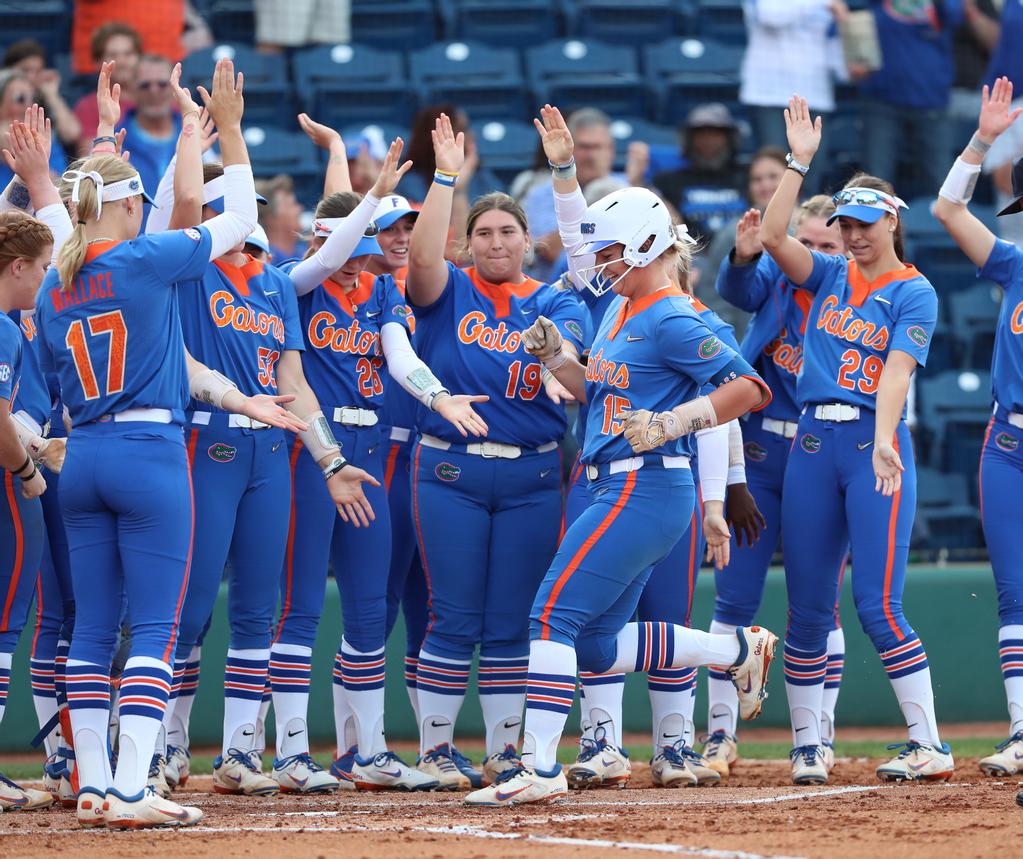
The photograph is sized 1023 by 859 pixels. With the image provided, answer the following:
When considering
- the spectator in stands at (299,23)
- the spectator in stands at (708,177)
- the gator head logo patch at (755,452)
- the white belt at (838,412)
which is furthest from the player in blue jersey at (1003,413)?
the spectator in stands at (299,23)

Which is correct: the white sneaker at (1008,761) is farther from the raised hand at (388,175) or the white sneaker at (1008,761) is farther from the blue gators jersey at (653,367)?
the raised hand at (388,175)

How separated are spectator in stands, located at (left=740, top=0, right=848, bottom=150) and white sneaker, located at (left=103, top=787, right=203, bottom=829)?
23.4 ft

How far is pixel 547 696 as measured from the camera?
4871 mm

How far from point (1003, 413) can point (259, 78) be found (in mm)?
6522

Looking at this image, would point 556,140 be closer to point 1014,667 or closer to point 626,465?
point 626,465

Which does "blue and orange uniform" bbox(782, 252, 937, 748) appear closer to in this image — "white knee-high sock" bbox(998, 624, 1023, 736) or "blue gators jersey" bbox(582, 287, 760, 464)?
"white knee-high sock" bbox(998, 624, 1023, 736)

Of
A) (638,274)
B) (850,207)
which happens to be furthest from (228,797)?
(850,207)

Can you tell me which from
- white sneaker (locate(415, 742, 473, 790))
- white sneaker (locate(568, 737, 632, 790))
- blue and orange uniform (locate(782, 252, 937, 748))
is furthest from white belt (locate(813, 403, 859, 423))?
white sneaker (locate(415, 742, 473, 790))

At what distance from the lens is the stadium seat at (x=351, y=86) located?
10.8 metres

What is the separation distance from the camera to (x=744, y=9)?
40.3ft

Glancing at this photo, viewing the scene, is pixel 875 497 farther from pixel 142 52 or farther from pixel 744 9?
pixel 744 9

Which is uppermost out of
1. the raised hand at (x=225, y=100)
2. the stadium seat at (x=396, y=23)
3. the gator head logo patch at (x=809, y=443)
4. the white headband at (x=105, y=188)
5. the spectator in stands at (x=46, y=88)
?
the stadium seat at (x=396, y=23)

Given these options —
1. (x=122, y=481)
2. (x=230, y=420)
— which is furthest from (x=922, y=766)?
(x=122, y=481)

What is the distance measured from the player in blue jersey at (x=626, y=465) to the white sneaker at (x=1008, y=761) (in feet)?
4.29
